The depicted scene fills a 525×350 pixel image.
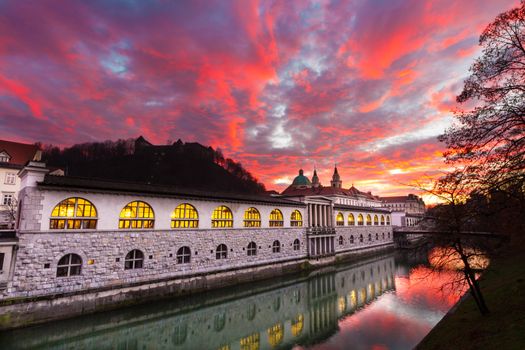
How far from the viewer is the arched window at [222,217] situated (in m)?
30.5

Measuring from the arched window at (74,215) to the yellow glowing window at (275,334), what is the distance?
1506 cm

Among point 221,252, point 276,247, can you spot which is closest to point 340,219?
point 276,247

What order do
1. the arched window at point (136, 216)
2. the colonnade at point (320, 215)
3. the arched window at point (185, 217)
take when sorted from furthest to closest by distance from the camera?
the colonnade at point (320, 215) < the arched window at point (185, 217) < the arched window at point (136, 216)

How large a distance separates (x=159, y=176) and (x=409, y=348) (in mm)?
104606

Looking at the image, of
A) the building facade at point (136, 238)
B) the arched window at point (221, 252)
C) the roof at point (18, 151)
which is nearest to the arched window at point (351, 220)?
the building facade at point (136, 238)

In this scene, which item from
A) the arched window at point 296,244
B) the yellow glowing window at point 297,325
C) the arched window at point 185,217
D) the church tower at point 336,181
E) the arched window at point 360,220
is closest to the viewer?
the yellow glowing window at point 297,325

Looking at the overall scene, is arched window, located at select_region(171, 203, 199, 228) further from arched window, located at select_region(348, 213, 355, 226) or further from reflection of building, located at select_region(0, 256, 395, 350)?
arched window, located at select_region(348, 213, 355, 226)

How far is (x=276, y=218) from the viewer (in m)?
38.7

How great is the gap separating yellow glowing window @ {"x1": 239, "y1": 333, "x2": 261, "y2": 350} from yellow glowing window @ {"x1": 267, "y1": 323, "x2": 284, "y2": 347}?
83cm

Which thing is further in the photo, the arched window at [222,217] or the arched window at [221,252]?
the arched window at [222,217]

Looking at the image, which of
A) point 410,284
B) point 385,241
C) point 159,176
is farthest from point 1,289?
point 159,176

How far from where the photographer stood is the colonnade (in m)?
46.9

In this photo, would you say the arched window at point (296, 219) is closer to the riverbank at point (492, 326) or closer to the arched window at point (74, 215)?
the riverbank at point (492, 326)

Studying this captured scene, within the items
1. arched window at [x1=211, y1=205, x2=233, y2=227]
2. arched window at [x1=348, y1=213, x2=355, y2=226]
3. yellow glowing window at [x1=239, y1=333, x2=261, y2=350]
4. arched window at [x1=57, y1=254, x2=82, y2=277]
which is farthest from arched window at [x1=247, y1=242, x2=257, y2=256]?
arched window at [x1=348, y1=213, x2=355, y2=226]
